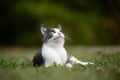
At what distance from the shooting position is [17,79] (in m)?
7.60

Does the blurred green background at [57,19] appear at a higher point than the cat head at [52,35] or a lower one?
lower

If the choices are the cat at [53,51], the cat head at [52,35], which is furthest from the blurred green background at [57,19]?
the cat at [53,51]

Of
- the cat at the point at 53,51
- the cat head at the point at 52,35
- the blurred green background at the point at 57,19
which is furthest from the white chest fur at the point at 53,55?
the blurred green background at the point at 57,19

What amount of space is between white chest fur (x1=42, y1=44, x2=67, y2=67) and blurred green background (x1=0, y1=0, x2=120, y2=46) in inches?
357

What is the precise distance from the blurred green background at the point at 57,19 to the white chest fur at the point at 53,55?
9075 millimetres

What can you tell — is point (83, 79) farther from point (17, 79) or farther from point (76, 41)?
point (76, 41)

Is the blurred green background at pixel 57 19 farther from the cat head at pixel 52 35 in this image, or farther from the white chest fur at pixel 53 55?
the white chest fur at pixel 53 55

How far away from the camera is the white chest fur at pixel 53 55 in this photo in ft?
29.7

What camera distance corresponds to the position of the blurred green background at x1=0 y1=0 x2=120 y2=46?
60.7 ft

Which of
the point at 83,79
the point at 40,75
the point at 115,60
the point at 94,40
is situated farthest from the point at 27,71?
the point at 94,40

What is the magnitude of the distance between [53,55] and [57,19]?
9418 millimetres

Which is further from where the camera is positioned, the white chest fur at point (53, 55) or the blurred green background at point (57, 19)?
the blurred green background at point (57, 19)

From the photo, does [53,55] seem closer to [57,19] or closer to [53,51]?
[53,51]

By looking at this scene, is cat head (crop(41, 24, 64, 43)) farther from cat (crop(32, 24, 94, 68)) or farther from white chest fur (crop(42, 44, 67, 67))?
white chest fur (crop(42, 44, 67, 67))
